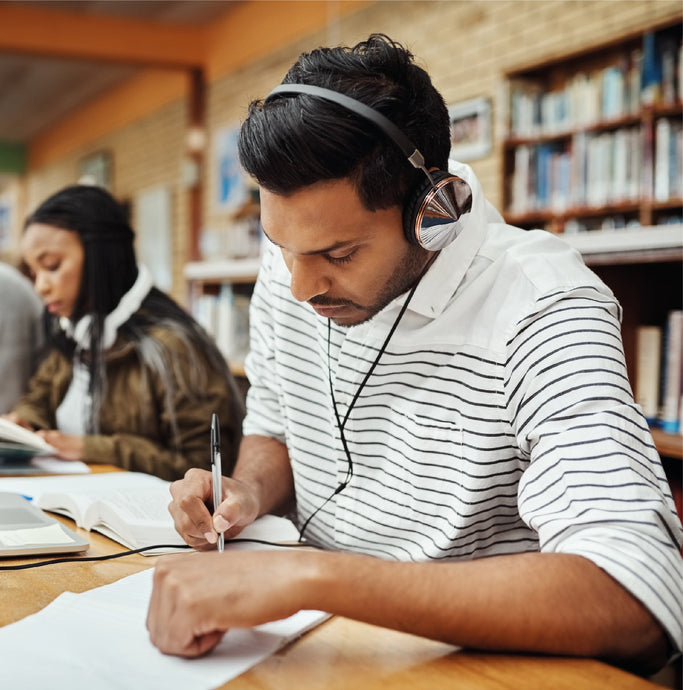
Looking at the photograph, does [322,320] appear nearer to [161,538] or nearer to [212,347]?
[161,538]

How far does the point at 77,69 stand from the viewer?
316 inches

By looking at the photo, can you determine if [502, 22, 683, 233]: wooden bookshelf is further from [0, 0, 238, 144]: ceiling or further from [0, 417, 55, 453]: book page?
[0, 0, 238, 144]: ceiling

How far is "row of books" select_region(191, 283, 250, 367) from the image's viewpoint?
10.4 feet

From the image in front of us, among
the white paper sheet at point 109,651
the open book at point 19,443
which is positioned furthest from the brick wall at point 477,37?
the white paper sheet at point 109,651

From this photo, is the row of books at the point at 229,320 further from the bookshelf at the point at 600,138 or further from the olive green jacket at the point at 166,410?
the bookshelf at the point at 600,138

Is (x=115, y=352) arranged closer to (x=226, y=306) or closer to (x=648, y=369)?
(x=226, y=306)

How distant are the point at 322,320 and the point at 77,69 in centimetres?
769

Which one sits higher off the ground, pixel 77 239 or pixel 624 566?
pixel 77 239

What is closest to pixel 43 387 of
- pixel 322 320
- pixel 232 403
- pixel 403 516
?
pixel 232 403

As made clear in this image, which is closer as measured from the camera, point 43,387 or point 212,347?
point 212,347

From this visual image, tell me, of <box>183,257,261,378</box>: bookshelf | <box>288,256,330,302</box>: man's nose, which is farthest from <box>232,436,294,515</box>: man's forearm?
<box>183,257,261,378</box>: bookshelf

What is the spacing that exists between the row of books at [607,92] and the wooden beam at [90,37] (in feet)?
11.5

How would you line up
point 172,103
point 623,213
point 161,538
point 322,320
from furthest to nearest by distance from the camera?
point 172,103 < point 623,213 < point 322,320 < point 161,538

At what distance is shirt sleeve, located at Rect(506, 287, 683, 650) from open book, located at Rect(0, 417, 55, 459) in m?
1.01
